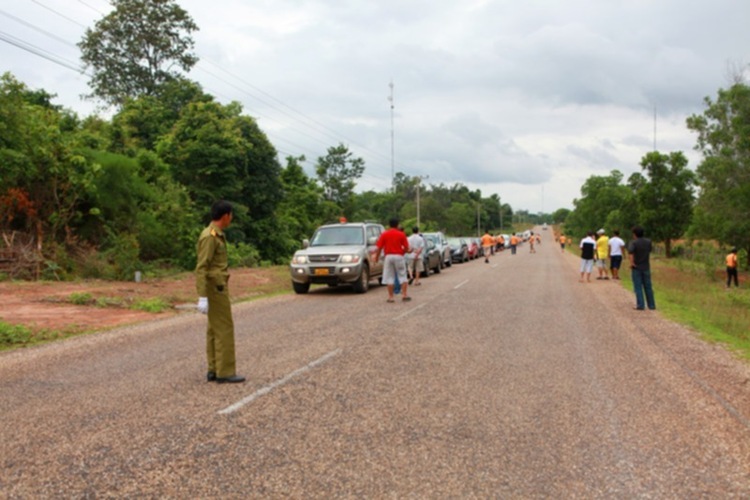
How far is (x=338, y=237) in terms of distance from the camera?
57.9 feet

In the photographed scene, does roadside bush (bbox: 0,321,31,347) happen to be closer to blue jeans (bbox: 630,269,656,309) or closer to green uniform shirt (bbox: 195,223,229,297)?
green uniform shirt (bbox: 195,223,229,297)

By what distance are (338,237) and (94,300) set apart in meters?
6.62

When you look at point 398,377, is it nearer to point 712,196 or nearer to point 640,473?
point 640,473

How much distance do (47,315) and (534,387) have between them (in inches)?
395

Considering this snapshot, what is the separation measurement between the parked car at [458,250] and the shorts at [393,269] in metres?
21.9

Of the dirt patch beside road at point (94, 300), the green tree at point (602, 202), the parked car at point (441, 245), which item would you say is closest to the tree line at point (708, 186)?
the green tree at point (602, 202)

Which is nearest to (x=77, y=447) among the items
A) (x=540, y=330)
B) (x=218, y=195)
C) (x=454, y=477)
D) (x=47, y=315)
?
(x=454, y=477)

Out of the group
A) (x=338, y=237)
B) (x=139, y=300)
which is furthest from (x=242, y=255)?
(x=139, y=300)

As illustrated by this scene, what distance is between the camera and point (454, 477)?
4.04 meters

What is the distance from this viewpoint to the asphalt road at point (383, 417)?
3979 mm

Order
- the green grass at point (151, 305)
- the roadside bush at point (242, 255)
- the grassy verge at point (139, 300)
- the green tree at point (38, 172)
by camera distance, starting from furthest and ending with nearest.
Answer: the roadside bush at point (242, 255) → the green tree at point (38, 172) → the green grass at point (151, 305) → the grassy verge at point (139, 300)

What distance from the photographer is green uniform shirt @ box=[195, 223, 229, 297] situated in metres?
6.54

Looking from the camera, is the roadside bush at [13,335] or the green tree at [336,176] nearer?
the roadside bush at [13,335]

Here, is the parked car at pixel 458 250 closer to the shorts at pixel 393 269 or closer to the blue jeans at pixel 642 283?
the shorts at pixel 393 269
